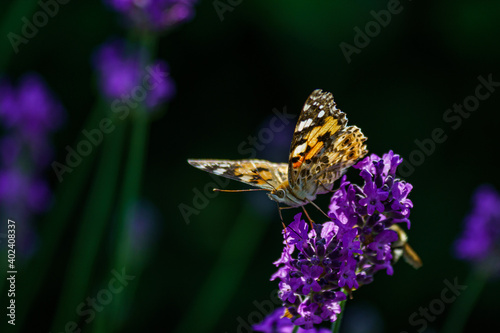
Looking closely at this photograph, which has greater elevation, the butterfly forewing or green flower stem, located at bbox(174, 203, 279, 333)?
the butterfly forewing

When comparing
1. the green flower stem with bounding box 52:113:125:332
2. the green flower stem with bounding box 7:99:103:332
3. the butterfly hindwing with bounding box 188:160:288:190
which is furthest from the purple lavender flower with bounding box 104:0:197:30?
the butterfly hindwing with bounding box 188:160:288:190

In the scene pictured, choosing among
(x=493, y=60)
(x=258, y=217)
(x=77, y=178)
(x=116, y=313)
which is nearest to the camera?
(x=116, y=313)

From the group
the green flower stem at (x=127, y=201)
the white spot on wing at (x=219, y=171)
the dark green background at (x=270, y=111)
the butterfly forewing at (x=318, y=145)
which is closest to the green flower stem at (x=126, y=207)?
the green flower stem at (x=127, y=201)

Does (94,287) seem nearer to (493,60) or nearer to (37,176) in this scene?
(37,176)

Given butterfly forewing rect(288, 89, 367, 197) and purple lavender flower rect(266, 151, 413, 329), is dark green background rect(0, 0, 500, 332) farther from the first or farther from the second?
purple lavender flower rect(266, 151, 413, 329)

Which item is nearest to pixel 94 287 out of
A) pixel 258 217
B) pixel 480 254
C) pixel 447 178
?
pixel 258 217

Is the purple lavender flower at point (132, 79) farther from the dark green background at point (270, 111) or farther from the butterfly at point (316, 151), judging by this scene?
the butterfly at point (316, 151)
